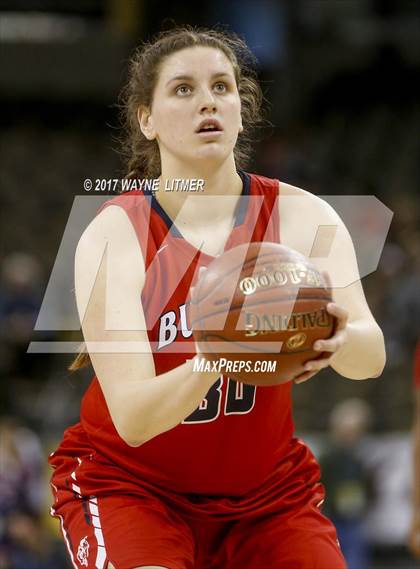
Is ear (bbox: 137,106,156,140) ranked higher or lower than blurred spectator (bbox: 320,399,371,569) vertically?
higher

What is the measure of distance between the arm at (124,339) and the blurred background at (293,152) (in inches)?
245

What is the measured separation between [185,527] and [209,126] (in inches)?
49.2

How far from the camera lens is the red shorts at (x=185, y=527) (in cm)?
345

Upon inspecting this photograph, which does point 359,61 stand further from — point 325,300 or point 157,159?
point 325,300

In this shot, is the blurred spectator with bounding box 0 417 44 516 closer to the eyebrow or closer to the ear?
the ear

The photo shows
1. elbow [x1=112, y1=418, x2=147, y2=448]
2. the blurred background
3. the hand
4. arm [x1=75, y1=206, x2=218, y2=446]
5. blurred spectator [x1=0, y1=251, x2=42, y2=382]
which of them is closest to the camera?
the hand

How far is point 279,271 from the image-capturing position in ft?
9.80

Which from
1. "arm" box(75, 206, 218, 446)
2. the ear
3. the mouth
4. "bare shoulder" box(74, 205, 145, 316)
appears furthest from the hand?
the ear

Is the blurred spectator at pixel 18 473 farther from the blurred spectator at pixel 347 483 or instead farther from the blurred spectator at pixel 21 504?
the blurred spectator at pixel 347 483

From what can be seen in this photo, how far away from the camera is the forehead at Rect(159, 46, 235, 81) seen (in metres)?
3.68

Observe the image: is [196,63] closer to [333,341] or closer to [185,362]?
[185,362]

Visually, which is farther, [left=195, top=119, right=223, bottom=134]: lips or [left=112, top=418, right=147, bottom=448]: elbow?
[left=195, top=119, right=223, bottom=134]: lips

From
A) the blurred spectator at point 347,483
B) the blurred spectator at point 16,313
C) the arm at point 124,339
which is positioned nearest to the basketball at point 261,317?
the arm at point 124,339

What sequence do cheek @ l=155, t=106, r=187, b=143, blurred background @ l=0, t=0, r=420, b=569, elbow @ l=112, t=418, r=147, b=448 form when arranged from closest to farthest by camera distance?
1. elbow @ l=112, t=418, r=147, b=448
2. cheek @ l=155, t=106, r=187, b=143
3. blurred background @ l=0, t=0, r=420, b=569
